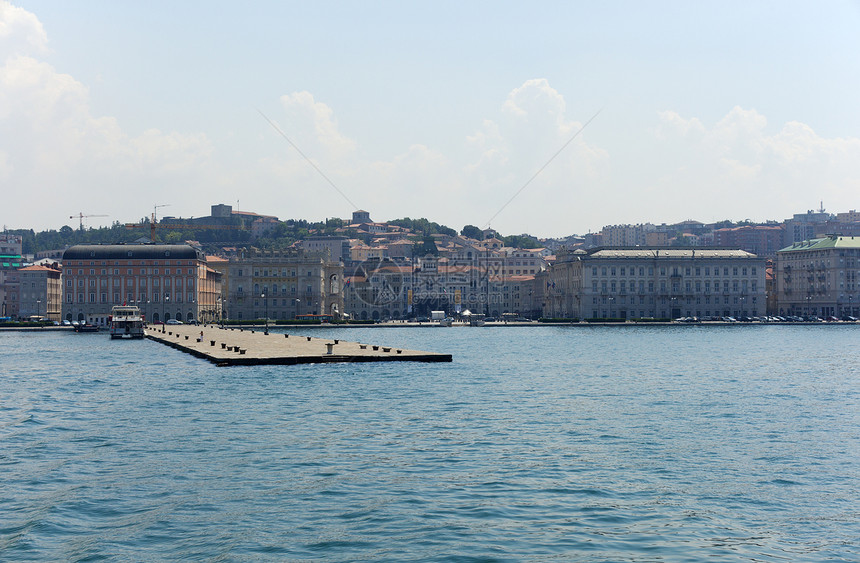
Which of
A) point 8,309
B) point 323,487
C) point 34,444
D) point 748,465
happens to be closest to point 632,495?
point 748,465

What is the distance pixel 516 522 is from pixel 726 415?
1669 cm

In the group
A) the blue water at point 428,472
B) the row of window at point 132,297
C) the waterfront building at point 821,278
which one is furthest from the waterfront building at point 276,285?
the blue water at point 428,472

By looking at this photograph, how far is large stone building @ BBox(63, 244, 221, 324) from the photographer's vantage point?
149375 mm

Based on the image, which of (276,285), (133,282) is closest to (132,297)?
(133,282)

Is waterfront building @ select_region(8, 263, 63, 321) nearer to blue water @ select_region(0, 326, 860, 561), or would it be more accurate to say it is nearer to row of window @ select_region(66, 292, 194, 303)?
row of window @ select_region(66, 292, 194, 303)

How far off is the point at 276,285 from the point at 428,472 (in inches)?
5607

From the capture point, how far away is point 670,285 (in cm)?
15925

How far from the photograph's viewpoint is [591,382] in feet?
144

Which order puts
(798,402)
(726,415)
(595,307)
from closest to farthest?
(726,415) < (798,402) < (595,307)

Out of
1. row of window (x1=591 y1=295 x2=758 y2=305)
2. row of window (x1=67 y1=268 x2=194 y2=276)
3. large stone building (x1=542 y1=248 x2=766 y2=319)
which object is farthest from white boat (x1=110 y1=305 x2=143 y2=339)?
Result: row of window (x1=591 y1=295 x2=758 y2=305)

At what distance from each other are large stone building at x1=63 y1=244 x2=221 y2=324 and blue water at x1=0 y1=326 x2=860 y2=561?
368 feet

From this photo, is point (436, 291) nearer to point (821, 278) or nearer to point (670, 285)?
point (670, 285)

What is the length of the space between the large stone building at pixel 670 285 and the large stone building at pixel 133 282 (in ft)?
229

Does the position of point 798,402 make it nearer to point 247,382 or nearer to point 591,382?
point 591,382
